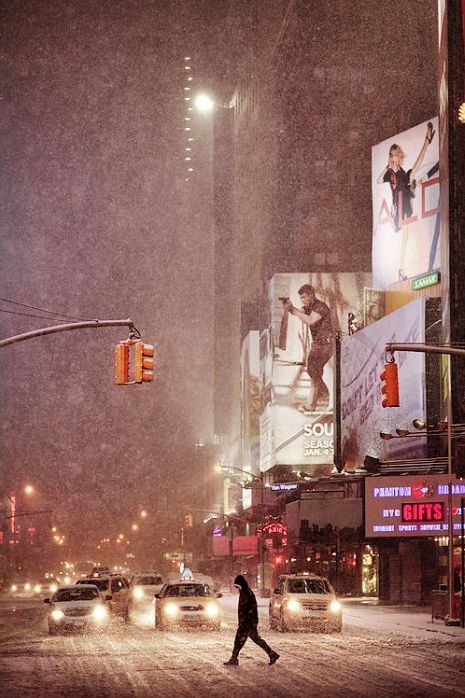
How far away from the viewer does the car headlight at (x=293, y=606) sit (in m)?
32.3

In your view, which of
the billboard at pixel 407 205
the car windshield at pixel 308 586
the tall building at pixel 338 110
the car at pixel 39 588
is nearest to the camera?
the car windshield at pixel 308 586

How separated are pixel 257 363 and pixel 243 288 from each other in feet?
109

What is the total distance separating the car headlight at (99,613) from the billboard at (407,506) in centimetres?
2030

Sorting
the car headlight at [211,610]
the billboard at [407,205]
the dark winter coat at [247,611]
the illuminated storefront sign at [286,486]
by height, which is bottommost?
the car headlight at [211,610]

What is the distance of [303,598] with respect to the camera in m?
32.4

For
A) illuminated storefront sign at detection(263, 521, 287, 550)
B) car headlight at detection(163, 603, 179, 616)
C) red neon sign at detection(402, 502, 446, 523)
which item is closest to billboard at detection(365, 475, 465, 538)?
red neon sign at detection(402, 502, 446, 523)

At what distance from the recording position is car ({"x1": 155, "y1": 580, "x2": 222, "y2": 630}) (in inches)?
1261

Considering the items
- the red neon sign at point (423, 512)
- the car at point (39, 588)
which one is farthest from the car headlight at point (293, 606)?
the car at point (39, 588)

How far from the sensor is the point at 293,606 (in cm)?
3244

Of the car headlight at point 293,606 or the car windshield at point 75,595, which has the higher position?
the car windshield at point 75,595

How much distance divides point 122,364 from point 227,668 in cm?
799

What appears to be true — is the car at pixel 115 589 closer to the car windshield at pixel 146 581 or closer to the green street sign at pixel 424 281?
the car windshield at pixel 146 581

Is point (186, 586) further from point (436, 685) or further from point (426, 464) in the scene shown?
point (426, 464)

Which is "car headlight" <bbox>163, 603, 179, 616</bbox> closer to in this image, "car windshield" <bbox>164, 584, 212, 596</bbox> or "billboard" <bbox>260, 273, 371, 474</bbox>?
"car windshield" <bbox>164, 584, 212, 596</bbox>
